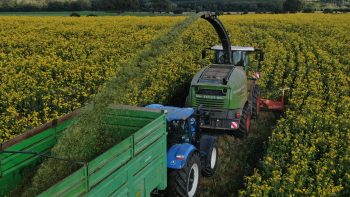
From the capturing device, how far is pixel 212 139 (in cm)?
853

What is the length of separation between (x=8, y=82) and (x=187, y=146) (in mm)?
8470

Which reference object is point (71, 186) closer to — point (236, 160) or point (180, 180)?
point (180, 180)

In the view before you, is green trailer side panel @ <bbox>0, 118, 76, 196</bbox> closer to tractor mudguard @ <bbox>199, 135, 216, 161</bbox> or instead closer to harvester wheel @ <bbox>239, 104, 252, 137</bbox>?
tractor mudguard @ <bbox>199, 135, 216, 161</bbox>

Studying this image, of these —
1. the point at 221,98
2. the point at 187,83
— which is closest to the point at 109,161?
the point at 221,98

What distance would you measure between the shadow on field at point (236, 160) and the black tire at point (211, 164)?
177 millimetres

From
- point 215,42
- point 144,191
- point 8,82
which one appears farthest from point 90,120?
point 215,42

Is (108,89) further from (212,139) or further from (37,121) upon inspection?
(37,121)

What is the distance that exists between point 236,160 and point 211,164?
3.78 ft

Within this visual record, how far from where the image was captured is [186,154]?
692cm

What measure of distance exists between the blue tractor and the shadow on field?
290 millimetres

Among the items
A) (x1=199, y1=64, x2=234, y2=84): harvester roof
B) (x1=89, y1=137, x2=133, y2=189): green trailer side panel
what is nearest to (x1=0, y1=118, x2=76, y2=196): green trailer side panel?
(x1=89, y1=137, x2=133, y2=189): green trailer side panel

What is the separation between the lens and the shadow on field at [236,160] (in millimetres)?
8148

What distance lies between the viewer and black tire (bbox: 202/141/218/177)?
8.12 meters

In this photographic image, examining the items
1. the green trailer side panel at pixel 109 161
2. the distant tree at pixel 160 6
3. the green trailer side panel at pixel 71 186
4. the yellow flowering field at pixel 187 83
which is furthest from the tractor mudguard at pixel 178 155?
the distant tree at pixel 160 6
